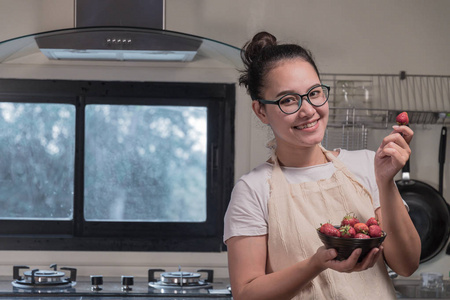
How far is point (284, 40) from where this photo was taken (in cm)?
304

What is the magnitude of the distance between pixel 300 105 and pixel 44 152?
2.10 meters

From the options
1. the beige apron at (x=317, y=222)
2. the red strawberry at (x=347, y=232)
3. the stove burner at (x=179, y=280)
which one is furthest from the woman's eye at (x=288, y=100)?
the stove burner at (x=179, y=280)

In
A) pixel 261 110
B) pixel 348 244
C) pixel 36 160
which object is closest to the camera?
pixel 348 244

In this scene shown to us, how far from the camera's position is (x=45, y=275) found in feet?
9.21

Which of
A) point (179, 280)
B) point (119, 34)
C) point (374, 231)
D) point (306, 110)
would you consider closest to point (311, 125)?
point (306, 110)

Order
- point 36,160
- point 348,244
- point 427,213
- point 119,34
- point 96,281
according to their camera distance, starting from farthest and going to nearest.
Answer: point 36,160
point 427,213
point 96,281
point 119,34
point 348,244

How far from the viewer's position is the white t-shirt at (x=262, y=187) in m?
1.35

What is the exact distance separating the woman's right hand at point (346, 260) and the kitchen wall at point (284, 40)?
1.88 metres

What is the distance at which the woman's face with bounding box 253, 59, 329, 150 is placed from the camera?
1.29m

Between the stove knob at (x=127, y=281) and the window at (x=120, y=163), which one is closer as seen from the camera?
the stove knob at (x=127, y=281)

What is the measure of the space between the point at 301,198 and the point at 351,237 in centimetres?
24

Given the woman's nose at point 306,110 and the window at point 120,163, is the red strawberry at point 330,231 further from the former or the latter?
the window at point 120,163

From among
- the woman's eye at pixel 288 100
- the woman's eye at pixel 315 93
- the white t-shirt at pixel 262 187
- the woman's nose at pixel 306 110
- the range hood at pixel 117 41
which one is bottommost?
the white t-shirt at pixel 262 187

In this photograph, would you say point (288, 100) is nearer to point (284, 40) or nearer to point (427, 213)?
point (284, 40)
